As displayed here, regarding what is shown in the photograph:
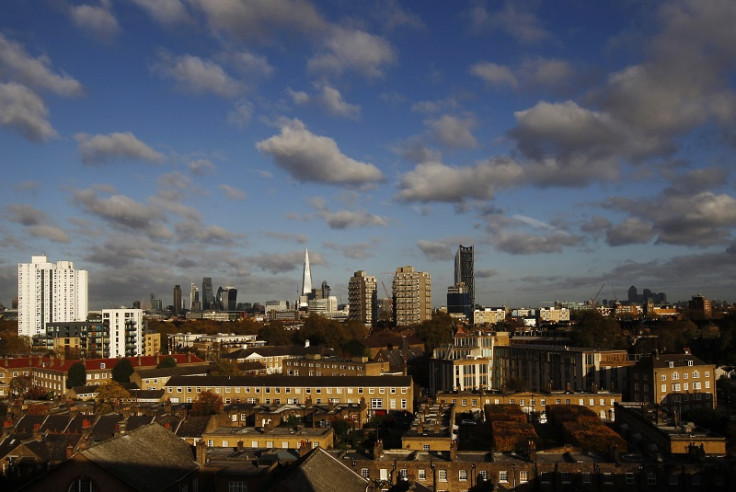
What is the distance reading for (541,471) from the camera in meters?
33.7

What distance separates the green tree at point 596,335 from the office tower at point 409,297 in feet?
270

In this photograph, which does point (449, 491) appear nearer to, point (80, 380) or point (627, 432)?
point (627, 432)

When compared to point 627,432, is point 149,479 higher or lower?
higher

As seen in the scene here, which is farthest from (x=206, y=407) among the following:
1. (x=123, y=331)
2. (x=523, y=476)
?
(x=123, y=331)

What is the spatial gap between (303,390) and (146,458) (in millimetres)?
41457

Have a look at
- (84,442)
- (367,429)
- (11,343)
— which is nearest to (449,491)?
(367,429)

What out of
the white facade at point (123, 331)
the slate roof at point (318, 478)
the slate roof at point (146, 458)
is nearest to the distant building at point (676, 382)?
the slate roof at point (318, 478)

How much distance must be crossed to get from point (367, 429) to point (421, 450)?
11911 millimetres

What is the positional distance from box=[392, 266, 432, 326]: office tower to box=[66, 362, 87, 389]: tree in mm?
104170

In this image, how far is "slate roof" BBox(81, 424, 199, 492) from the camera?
22.3 metres

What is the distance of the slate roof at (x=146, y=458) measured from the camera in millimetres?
22266

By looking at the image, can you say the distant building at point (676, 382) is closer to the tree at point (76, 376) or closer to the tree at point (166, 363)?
the tree at point (166, 363)

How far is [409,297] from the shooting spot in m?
176

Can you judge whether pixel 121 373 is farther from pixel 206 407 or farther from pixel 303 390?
pixel 206 407
